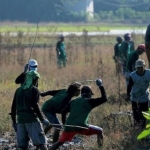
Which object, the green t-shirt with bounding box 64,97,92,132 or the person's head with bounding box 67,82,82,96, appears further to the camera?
the person's head with bounding box 67,82,82,96

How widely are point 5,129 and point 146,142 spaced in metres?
3.73

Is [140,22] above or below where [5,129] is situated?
above

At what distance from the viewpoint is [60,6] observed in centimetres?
8831

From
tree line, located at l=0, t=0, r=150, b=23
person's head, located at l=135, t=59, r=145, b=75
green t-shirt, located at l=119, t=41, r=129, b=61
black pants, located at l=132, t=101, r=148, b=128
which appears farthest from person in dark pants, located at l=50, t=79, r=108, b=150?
tree line, located at l=0, t=0, r=150, b=23

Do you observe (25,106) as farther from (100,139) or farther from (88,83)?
(88,83)

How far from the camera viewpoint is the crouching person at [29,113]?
1274cm

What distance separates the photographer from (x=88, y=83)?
22.5 m

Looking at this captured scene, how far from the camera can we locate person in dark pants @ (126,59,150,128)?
15.2 meters

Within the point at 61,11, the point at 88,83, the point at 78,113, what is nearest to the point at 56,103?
the point at 78,113

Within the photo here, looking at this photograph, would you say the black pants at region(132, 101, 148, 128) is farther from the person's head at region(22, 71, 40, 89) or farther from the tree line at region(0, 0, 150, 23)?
the tree line at region(0, 0, 150, 23)

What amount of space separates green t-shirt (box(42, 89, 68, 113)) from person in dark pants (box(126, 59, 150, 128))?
1.62 metres

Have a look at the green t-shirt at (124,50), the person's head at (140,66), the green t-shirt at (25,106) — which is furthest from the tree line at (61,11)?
the green t-shirt at (25,106)

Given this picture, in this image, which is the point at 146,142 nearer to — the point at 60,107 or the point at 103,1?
the point at 60,107

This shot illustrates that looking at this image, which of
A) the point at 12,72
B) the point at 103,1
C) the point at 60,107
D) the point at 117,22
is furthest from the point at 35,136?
the point at 103,1
